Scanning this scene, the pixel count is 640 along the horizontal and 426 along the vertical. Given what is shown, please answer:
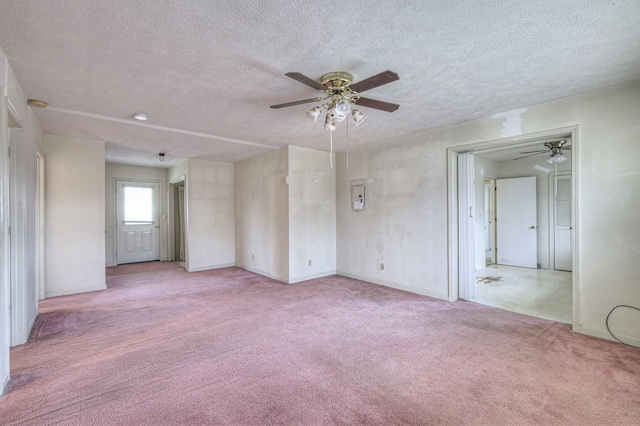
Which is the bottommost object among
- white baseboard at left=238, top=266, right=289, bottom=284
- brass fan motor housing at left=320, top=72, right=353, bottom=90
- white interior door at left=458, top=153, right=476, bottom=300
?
white baseboard at left=238, top=266, right=289, bottom=284

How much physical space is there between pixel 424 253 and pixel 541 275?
3.11m

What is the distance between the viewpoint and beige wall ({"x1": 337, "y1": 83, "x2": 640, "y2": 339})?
284cm

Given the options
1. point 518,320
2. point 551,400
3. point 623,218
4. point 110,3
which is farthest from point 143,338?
point 623,218

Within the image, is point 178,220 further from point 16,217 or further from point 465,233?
point 465,233

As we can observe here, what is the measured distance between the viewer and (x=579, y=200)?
3.09 m

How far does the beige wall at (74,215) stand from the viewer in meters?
4.50

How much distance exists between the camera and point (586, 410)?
1886 mm

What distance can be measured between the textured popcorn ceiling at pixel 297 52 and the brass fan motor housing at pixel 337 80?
0.06 m

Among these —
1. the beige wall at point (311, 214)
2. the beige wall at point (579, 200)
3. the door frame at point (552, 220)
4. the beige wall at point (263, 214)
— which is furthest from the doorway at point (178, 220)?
the door frame at point (552, 220)

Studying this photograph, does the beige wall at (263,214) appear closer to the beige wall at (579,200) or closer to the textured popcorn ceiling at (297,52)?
the beige wall at (579,200)

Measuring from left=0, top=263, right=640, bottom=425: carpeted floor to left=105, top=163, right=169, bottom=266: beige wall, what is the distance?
3.44 meters

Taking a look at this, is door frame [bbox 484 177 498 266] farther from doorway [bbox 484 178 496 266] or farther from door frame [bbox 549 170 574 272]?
door frame [bbox 549 170 574 272]

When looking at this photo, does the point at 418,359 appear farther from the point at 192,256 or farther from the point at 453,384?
the point at 192,256

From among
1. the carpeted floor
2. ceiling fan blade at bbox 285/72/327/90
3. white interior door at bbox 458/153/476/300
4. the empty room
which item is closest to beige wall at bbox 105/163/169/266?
the empty room
